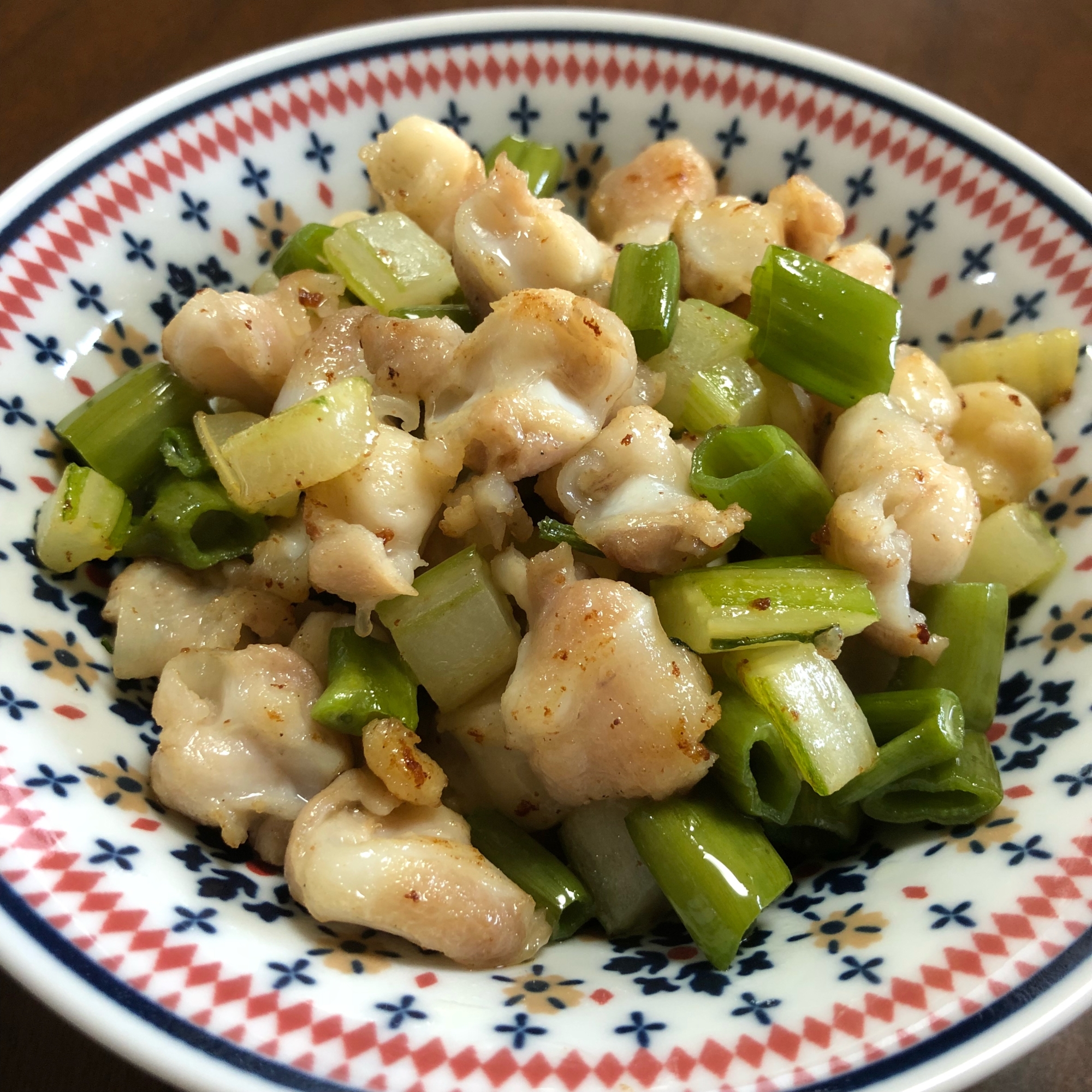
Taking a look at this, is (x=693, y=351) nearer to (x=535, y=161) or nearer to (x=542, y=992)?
(x=535, y=161)

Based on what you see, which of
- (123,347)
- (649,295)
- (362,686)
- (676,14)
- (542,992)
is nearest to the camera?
(542,992)

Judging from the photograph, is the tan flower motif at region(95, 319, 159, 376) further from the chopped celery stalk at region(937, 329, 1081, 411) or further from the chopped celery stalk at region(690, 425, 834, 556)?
the chopped celery stalk at region(937, 329, 1081, 411)

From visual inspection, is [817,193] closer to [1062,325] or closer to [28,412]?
[1062,325]

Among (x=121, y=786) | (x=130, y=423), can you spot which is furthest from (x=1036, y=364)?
(x=121, y=786)

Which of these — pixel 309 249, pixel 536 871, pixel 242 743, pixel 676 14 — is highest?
pixel 676 14

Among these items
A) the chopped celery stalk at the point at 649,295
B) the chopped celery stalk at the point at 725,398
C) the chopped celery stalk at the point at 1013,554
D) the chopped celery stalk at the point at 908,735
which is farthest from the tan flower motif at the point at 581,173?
the chopped celery stalk at the point at 908,735

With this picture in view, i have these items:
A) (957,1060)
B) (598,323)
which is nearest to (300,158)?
(598,323)
